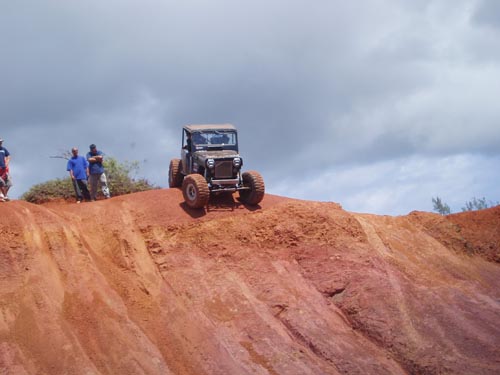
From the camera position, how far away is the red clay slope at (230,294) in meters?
13.9

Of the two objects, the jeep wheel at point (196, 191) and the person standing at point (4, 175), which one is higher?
the person standing at point (4, 175)

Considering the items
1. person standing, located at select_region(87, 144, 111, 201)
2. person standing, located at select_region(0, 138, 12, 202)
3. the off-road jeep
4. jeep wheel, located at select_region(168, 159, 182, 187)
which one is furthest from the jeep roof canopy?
person standing, located at select_region(0, 138, 12, 202)

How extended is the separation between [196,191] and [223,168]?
121 cm

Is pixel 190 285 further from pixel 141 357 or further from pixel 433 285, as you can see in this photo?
pixel 433 285

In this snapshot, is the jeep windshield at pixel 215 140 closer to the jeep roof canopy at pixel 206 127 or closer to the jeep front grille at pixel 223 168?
the jeep roof canopy at pixel 206 127

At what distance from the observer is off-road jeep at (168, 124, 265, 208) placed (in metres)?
18.2

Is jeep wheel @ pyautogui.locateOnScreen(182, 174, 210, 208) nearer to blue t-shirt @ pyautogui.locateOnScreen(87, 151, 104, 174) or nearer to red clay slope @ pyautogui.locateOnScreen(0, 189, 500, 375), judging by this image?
red clay slope @ pyautogui.locateOnScreen(0, 189, 500, 375)

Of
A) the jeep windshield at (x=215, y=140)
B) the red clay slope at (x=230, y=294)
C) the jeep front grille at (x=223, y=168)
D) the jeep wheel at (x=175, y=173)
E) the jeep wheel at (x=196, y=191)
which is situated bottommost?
the red clay slope at (x=230, y=294)

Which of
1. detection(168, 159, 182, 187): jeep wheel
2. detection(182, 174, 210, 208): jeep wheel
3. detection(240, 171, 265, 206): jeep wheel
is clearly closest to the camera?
detection(182, 174, 210, 208): jeep wheel

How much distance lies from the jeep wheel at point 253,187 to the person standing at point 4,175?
246 inches

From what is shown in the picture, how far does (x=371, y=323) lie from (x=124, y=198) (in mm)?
7454

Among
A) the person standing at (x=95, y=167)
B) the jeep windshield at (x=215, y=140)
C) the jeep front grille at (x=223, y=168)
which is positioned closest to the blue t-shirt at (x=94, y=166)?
the person standing at (x=95, y=167)

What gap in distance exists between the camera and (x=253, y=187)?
18.7 meters

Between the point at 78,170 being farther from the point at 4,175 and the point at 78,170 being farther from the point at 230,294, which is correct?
the point at 230,294
